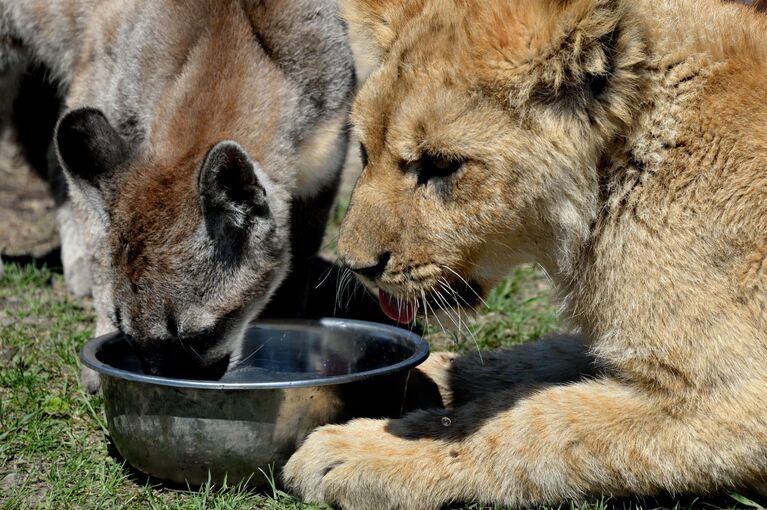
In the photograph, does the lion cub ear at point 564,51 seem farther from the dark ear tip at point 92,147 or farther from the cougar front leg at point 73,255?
the cougar front leg at point 73,255

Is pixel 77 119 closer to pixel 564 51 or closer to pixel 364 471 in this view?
pixel 364 471

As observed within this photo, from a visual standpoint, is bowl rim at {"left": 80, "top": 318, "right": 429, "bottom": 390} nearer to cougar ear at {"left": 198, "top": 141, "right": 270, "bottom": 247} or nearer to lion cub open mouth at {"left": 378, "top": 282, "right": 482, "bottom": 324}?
lion cub open mouth at {"left": 378, "top": 282, "right": 482, "bottom": 324}

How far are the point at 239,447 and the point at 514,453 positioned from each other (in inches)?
37.1

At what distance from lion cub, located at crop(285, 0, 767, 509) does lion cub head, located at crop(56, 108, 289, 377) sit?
99 cm

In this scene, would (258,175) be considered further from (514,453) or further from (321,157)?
(514,453)

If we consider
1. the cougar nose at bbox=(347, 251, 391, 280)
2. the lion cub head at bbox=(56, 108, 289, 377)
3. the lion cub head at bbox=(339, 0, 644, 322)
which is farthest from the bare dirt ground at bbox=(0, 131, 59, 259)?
the lion cub head at bbox=(339, 0, 644, 322)

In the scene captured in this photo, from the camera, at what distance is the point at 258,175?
4.32 m

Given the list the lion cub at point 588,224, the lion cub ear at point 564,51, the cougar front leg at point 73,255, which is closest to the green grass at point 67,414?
the cougar front leg at point 73,255

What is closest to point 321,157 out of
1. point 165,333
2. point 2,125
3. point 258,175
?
point 258,175

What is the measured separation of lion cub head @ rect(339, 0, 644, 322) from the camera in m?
3.03

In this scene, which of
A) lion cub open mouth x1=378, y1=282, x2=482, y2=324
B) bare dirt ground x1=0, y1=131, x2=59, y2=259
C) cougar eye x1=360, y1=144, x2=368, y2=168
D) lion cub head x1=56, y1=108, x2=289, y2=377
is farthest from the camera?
bare dirt ground x1=0, y1=131, x2=59, y2=259

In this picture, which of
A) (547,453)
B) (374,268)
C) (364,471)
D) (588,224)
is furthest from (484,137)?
(364,471)

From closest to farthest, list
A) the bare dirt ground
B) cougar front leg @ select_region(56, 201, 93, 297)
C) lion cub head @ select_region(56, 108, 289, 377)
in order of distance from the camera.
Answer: lion cub head @ select_region(56, 108, 289, 377)
cougar front leg @ select_region(56, 201, 93, 297)
the bare dirt ground

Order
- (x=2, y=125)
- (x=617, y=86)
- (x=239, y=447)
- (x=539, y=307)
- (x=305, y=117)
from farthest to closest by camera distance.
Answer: (x=2, y=125) < (x=539, y=307) < (x=305, y=117) < (x=239, y=447) < (x=617, y=86)
